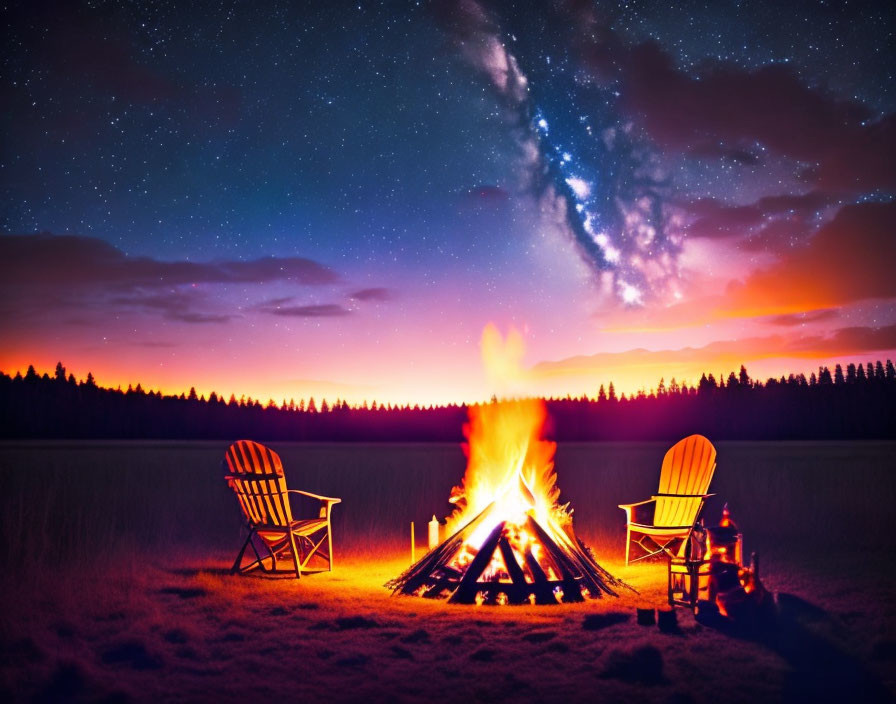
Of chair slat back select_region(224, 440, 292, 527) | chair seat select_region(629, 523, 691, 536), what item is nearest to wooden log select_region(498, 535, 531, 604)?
chair seat select_region(629, 523, 691, 536)

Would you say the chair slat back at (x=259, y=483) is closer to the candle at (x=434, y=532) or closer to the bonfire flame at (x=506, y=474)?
the candle at (x=434, y=532)

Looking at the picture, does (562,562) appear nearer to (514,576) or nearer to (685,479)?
(514,576)

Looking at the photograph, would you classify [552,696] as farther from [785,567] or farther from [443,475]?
[443,475]

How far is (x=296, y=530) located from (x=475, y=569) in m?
1.48

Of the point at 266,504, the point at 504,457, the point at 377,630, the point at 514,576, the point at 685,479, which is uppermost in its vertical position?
the point at 504,457

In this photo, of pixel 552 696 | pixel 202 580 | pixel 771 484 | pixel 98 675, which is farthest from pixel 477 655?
pixel 771 484

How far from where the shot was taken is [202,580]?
18.1 feet

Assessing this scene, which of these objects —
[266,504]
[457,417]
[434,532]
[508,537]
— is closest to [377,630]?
[508,537]

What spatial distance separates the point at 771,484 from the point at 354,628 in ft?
30.5

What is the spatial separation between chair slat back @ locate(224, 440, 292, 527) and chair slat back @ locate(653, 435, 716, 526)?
2.87 metres

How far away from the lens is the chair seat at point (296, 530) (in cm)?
583

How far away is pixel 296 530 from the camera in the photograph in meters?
5.83

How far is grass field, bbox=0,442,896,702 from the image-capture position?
134 inches

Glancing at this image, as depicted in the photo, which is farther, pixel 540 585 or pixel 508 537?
pixel 508 537
